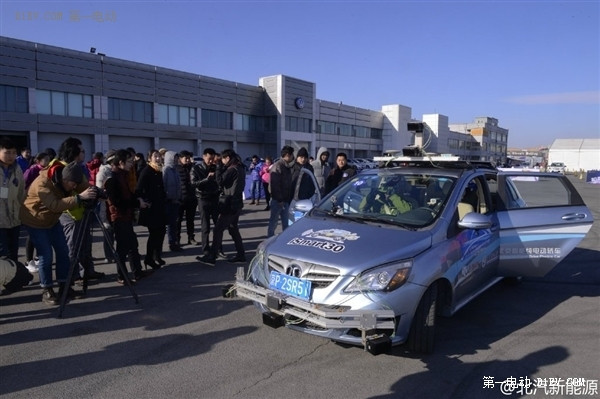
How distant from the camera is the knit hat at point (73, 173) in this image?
193 inches

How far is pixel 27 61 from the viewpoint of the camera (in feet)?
102

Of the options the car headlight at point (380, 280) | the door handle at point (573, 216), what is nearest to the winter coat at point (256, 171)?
the door handle at point (573, 216)

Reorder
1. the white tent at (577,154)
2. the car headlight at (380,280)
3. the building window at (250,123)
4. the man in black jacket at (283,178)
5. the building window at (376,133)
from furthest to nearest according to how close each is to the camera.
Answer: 1. the white tent at (577,154)
2. the building window at (376,133)
3. the building window at (250,123)
4. the man in black jacket at (283,178)
5. the car headlight at (380,280)

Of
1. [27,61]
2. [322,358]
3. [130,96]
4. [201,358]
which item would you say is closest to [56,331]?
[201,358]

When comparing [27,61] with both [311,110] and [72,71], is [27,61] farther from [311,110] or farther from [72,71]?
[311,110]

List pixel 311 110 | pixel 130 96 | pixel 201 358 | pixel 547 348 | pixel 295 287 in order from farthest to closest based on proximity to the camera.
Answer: pixel 311 110 < pixel 130 96 < pixel 547 348 < pixel 201 358 < pixel 295 287

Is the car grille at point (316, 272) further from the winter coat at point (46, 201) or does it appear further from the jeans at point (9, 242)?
the jeans at point (9, 242)

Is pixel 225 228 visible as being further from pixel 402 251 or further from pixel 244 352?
pixel 402 251

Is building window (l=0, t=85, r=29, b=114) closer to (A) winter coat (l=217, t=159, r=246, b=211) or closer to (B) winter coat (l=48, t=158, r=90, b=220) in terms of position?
(A) winter coat (l=217, t=159, r=246, b=211)

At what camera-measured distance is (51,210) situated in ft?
16.0

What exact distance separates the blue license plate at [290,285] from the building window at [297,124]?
49.6m

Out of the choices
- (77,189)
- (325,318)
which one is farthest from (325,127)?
(325,318)

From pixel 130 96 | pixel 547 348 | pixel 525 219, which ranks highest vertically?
pixel 130 96

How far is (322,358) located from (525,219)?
3163mm
